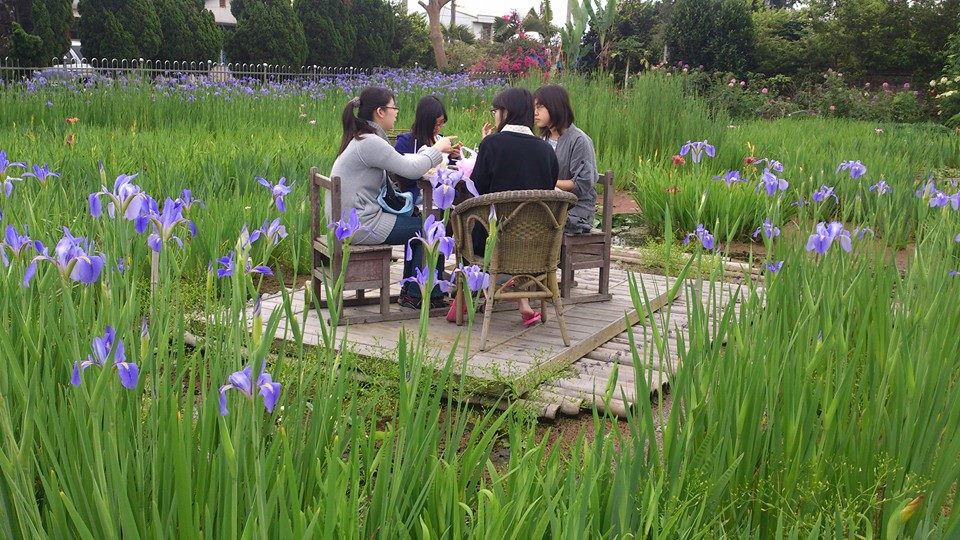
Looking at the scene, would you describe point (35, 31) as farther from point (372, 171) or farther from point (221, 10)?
point (221, 10)

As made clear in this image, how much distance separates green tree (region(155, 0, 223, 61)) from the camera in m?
17.4

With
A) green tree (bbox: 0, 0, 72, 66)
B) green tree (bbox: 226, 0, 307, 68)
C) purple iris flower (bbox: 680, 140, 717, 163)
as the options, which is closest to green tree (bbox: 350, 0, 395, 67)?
green tree (bbox: 226, 0, 307, 68)

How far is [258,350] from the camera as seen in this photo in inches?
45.2

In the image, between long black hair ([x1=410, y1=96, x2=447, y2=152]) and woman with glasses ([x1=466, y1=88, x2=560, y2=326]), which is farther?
long black hair ([x1=410, y1=96, x2=447, y2=152])

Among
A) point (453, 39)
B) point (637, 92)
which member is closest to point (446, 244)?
point (637, 92)

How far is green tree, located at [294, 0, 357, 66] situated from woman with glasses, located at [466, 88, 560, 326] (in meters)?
17.0

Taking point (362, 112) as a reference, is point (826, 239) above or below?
below

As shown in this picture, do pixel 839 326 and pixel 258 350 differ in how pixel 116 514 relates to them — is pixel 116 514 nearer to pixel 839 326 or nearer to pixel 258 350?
pixel 258 350

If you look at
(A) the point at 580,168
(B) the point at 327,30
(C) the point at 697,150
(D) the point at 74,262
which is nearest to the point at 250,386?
(D) the point at 74,262

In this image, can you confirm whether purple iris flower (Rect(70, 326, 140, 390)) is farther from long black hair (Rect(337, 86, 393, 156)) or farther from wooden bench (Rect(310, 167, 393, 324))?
long black hair (Rect(337, 86, 393, 156))

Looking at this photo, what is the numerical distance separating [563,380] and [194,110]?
20.9 ft

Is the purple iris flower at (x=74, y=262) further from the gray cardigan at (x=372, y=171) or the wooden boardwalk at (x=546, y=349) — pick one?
the gray cardigan at (x=372, y=171)

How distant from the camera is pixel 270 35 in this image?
1883cm

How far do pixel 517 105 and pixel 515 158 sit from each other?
24cm
